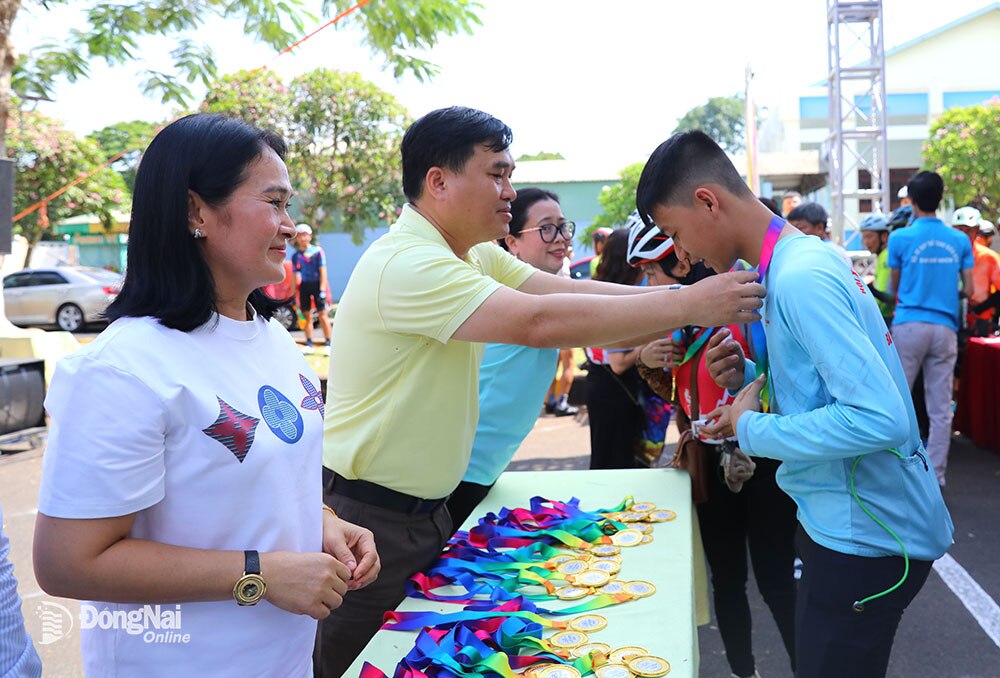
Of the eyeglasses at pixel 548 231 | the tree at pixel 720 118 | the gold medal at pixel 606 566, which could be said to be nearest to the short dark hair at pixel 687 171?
the gold medal at pixel 606 566

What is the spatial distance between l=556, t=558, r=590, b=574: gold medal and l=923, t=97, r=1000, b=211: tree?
2228cm

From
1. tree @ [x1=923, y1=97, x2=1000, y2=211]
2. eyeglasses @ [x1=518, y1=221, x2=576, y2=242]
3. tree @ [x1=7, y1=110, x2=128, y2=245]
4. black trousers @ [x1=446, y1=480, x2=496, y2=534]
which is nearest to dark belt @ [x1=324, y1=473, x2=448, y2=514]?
black trousers @ [x1=446, y1=480, x2=496, y2=534]

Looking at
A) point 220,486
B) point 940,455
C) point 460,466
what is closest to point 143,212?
point 220,486

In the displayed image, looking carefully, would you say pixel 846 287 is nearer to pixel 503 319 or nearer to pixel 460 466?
pixel 503 319

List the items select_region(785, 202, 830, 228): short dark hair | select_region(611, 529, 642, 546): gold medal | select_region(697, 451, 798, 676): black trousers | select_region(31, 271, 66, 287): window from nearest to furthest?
select_region(611, 529, 642, 546): gold medal, select_region(697, 451, 798, 676): black trousers, select_region(785, 202, 830, 228): short dark hair, select_region(31, 271, 66, 287): window

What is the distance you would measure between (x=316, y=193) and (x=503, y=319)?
65.5 ft

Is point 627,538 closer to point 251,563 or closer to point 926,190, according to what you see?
point 251,563

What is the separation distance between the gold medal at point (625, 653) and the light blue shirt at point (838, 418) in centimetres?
48

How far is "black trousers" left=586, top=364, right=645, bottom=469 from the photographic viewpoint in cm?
392

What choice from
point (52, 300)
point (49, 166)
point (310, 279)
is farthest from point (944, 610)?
point (49, 166)

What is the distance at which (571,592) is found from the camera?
6.69ft

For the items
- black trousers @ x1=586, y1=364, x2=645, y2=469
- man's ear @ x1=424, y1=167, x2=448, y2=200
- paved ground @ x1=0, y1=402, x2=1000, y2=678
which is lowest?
paved ground @ x1=0, y1=402, x2=1000, y2=678

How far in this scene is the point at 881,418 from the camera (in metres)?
1.60

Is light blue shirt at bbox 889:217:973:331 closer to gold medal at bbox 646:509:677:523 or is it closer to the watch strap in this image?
gold medal at bbox 646:509:677:523
